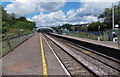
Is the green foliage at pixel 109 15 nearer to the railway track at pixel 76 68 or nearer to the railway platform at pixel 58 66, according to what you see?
the railway platform at pixel 58 66

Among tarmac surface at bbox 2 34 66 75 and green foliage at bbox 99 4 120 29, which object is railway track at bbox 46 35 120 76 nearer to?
tarmac surface at bbox 2 34 66 75

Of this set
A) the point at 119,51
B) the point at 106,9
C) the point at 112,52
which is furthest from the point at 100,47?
the point at 106,9

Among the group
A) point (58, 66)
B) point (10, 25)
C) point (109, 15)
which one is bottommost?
point (58, 66)

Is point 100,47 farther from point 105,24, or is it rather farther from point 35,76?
point 105,24

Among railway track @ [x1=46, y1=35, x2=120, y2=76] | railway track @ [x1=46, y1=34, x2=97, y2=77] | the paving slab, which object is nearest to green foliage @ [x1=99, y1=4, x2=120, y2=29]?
railway track @ [x1=46, y1=35, x2=120, y2=76]

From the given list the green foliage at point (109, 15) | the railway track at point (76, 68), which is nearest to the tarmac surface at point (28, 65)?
the railway track at point (76, 68)

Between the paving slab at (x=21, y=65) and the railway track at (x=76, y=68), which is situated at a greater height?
the paving slab at (x=21, y=65)

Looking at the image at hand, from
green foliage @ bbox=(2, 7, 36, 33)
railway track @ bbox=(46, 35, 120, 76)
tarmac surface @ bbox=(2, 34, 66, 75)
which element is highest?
green foliage @ bbox=(2, 7, 36, 33)

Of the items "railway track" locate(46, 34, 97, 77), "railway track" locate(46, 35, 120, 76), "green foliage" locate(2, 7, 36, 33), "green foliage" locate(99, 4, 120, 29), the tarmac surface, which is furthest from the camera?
"green foliage" locate(99, 4, 120, 29)

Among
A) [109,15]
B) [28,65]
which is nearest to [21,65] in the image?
[28,65]

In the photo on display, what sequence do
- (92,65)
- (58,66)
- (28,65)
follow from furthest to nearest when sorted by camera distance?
(92,65), (28,65), (58,66)

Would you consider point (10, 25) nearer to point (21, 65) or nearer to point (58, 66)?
point (21, 65)

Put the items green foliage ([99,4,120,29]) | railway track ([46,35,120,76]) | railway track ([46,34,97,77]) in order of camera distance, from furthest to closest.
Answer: green foliage ([99,4,120,29])
railway track ([46,35,120,76])
railway track ([46,34,97,77])

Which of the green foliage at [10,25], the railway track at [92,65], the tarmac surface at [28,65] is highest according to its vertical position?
the green foliage at [10,25]
